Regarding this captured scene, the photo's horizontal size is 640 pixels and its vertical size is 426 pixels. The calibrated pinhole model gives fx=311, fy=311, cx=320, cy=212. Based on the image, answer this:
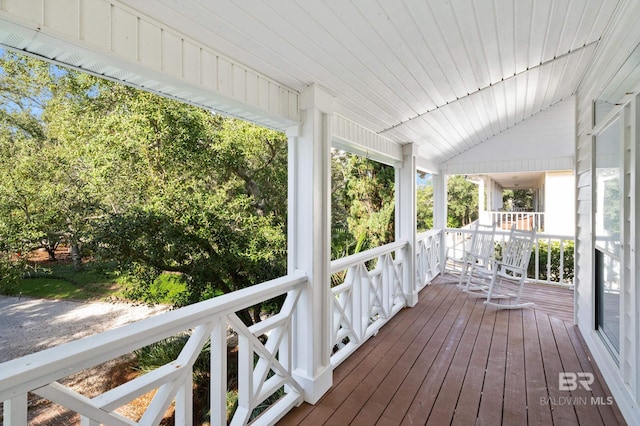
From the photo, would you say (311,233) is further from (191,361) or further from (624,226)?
(624,226)

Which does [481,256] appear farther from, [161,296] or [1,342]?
[1,342]

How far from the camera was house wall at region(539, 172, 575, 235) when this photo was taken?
736cm

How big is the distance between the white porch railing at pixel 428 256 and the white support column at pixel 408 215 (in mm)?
513

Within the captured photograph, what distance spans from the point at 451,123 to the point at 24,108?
501cm

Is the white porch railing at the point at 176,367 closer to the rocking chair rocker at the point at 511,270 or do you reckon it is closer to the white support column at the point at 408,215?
the white support column at the point at 408,215

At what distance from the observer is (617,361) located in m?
2.27

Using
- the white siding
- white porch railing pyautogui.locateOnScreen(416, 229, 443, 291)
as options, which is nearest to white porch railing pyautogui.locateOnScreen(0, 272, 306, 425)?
the white siding

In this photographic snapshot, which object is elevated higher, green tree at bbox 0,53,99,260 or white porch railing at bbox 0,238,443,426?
green tree at bbox 0,53,99,260

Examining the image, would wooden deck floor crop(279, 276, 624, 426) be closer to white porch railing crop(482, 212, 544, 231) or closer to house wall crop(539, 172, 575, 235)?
house wall crop(539, 172, 575, 235)

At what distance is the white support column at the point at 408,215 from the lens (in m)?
4.28

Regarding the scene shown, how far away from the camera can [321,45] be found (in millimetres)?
1677

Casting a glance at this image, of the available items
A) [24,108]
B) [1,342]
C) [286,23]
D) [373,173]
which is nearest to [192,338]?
[286,23]

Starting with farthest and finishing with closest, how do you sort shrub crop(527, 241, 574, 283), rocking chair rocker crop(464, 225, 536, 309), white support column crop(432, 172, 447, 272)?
white support column crop(432, 172, 447, 272)
shrub crop(527, 241, 574, 283)
rocking chair rocker crop(464, 225, 536, 309)

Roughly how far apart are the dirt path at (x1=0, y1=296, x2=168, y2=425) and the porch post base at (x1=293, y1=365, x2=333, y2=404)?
9.17ft
